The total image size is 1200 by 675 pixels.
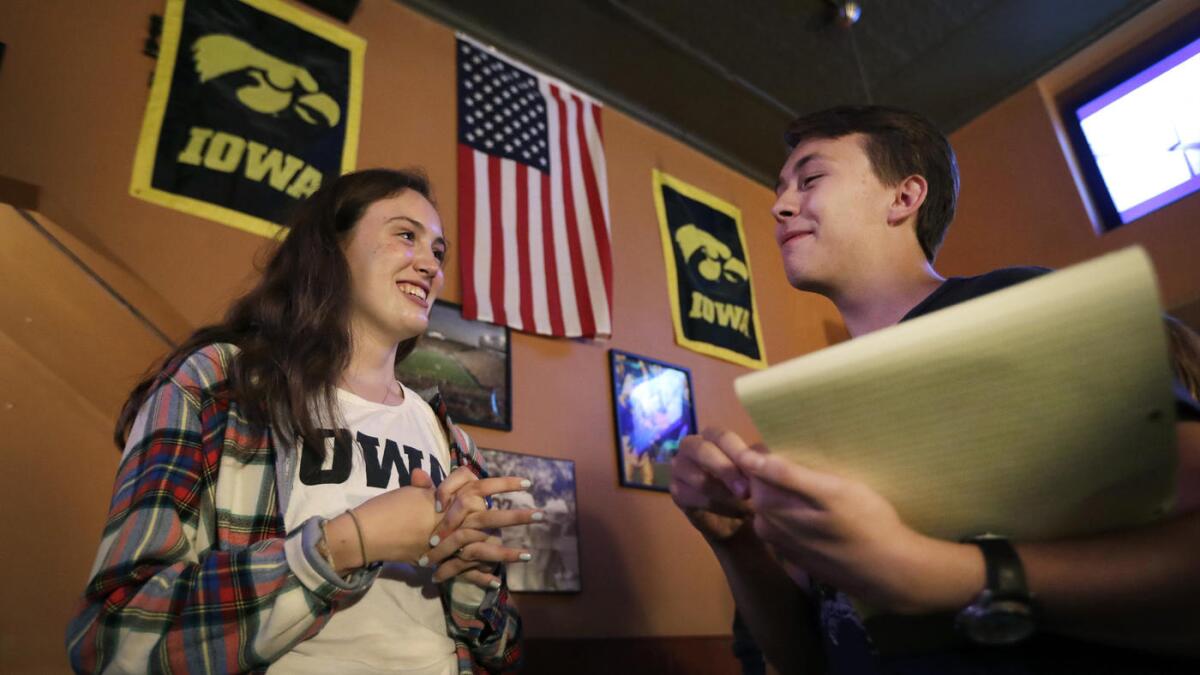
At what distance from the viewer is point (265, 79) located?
2379mm

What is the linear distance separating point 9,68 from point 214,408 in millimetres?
1562

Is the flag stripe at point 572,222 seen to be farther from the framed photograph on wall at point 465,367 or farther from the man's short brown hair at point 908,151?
the man's short brown hair at point 908,151

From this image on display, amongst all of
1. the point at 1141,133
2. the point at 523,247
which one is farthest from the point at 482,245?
the point at 1141,133

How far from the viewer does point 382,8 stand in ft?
9.34

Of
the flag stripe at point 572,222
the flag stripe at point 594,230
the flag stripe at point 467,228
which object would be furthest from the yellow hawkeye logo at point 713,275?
the flag stripe at point 467,228

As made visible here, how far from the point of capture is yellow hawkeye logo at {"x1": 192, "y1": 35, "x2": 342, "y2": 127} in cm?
228

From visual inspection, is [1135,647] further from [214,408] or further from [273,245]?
[273,245]

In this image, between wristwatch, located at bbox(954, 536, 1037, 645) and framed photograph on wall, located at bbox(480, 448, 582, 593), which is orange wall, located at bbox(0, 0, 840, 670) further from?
wristwatch, located at bbox(954, 536, 1037, 645)

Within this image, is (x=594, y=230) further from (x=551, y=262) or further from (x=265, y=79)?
(x=265, y=79)

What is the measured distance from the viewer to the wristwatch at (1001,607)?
62 cm

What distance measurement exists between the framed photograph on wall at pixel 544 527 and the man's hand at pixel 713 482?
137 centimetres

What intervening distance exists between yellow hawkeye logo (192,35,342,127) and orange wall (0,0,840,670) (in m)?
0.15

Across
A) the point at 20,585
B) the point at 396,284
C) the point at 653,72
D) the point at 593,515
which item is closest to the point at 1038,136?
the point at 653,72

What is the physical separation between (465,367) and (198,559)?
4.90ft
